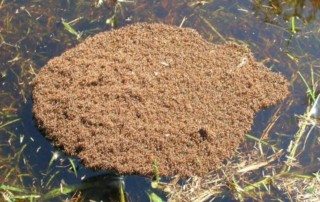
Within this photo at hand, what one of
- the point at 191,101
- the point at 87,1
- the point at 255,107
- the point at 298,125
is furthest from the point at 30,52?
the point at 298,125

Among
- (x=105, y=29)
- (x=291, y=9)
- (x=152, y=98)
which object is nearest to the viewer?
(x=152, y=98)

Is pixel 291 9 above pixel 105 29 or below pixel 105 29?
above

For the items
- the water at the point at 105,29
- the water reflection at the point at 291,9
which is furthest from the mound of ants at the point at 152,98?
the water reflection at the point at 291,9

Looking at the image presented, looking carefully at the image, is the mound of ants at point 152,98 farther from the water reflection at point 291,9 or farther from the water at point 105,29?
the water reflection at point 291,9

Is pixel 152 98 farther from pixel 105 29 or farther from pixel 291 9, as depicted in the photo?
pixel 291 9

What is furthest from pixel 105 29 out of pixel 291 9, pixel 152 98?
pixel 291 9

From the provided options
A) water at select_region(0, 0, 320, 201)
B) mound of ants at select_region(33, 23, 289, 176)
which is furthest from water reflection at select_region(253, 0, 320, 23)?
mound of ants at select_region(33, 23, 289, 176)

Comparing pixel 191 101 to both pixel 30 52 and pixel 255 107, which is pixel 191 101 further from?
pixel 30 52
